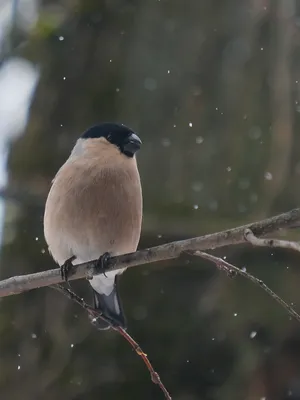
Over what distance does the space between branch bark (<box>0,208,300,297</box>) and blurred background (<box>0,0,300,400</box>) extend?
3.76 feet

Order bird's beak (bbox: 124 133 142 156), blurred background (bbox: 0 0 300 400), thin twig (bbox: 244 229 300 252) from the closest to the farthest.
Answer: thin twig (bbox: 244 229 300 252), bird's beak (bbox: 124 133 142 156), blurred background (bbox: 0 0 300 400)

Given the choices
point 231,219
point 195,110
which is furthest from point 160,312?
point 195,110

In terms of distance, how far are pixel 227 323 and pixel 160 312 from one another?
289mm

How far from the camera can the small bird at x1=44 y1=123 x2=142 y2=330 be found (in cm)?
178

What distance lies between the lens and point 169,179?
294cm

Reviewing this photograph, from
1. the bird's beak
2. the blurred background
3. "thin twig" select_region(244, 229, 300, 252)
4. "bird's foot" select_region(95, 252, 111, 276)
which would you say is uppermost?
"thin twig" select_region(244, 229, 300, 252)

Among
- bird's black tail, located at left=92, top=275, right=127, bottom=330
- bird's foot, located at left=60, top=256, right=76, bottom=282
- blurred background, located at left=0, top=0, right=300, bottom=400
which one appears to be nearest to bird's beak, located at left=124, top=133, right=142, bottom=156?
bird's foot, located at left=60, top=256, right=76, bottom=282

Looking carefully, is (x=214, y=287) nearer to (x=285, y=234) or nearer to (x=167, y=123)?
(x=285, y=234)

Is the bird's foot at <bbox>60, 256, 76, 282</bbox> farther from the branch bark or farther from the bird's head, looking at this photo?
the bird's head

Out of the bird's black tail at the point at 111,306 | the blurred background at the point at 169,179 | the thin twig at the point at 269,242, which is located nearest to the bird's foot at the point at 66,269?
the bird's black tail at the point at 111,306

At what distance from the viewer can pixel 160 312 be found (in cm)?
292

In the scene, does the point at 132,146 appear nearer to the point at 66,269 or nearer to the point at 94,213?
the point at 94,213

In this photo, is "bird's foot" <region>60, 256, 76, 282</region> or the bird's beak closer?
"bird's foot" <region>60, 256, 76, 282</region>

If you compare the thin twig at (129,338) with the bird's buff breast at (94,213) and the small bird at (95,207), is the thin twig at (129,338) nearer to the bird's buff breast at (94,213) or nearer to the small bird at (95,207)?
the small bird at (95,207)
